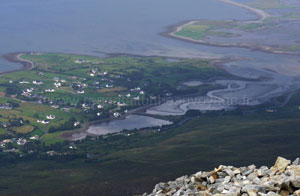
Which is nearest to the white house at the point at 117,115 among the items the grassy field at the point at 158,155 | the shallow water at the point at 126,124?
the shallow water at the point at 126,124

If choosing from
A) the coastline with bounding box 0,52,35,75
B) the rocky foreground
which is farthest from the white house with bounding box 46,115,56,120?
the rocky foreground

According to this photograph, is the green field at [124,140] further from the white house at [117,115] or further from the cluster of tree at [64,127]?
the white house at [117,115]

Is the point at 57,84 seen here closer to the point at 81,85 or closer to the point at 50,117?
the point at 81,85

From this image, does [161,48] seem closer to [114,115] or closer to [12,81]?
[12,81]

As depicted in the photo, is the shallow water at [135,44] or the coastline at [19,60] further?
the coastline at [19,60]

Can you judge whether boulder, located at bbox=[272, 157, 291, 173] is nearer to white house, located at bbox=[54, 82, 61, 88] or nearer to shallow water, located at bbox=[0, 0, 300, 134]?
shallow water, located at bbox=[0, 0, 300, 134]

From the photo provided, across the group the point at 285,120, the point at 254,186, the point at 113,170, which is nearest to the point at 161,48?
the point at 285,120

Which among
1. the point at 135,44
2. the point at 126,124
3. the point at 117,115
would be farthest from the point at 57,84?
the point at 135,44

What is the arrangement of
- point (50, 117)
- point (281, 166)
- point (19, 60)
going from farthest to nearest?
point (19, 60), point (50, 117), point (281, 166)
